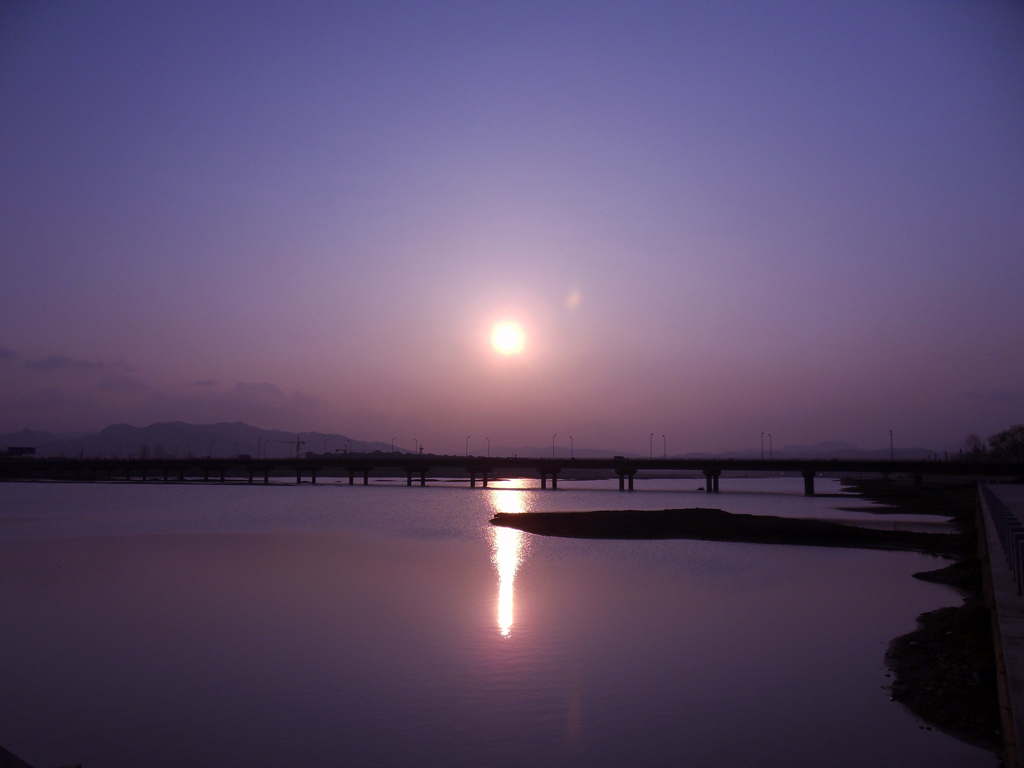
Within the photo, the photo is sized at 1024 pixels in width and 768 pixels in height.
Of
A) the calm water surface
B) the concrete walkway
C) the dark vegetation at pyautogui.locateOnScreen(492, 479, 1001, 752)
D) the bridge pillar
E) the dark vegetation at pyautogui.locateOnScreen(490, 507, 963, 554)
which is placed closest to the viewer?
the concrete walkway

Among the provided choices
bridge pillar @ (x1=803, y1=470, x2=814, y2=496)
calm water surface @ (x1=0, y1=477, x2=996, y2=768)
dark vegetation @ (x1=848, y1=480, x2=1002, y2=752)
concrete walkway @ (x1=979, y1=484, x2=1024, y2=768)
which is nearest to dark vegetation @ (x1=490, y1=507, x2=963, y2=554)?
calm water surface @ (x1=0, y1=477, x2=996, y2=768)

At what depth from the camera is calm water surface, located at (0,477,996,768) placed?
44.2 feet

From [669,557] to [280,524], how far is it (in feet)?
120

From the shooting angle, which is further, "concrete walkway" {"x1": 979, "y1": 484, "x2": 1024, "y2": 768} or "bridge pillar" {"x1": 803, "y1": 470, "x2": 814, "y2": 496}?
"bridge pillar" {"x1": 803, "y1": 470, "x2": 814, "y2": 496}

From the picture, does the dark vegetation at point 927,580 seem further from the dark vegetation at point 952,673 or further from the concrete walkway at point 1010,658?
the concrete walkway at point 1010,658

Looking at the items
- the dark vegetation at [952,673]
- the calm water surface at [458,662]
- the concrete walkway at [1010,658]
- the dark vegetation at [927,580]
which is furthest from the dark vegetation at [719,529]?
the concrete walkway at [1010,658]

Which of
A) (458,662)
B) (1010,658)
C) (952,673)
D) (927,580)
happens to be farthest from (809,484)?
(1010,658)

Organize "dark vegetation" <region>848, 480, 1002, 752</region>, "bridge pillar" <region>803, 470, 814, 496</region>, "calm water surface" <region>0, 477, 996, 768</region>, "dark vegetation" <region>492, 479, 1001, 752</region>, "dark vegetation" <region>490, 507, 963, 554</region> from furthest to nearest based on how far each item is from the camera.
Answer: "bridge pillar" <region>803, 470, 814, 496</region>, "dark vegetation" <region>490, 507, 963, 554</region>, "dark vegetation" <region>492, 479, 1001, 752</region>, "dark vegetation" <region>848, 480, 1002, 752</region>, "calm water surface" <region>0, 477, 996, 768</region>

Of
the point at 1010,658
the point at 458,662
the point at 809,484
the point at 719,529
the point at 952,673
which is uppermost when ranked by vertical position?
the point at 809,484

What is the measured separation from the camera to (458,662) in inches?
745

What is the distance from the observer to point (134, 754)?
12.9 metres

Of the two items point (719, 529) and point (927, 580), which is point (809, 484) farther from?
point (927, 580)

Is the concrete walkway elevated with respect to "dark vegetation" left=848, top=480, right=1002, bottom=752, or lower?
elevated

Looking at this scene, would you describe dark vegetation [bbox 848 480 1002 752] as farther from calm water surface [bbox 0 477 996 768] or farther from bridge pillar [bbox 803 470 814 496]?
bridge pillar [bbox 803 470 814 496]
